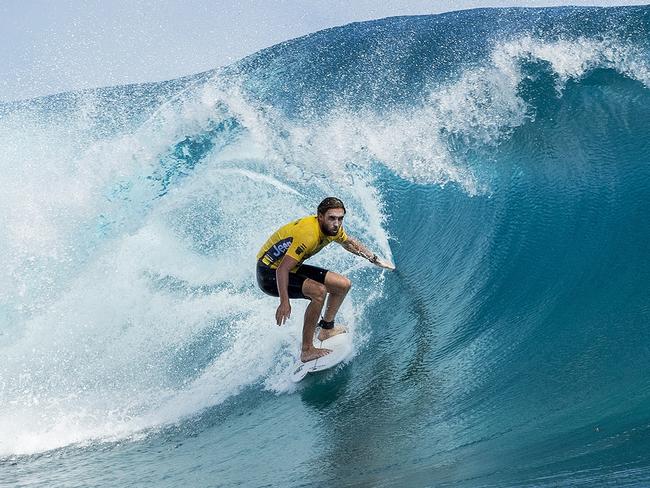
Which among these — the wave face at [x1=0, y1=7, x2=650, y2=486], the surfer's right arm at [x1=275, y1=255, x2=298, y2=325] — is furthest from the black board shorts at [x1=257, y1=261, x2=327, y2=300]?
the wave face at [x1=0, y1=7, x2=650, y2=486]

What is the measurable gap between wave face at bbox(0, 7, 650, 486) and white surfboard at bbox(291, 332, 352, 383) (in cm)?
13

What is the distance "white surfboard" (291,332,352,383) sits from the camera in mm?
6039

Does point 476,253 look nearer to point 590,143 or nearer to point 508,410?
point 590,143

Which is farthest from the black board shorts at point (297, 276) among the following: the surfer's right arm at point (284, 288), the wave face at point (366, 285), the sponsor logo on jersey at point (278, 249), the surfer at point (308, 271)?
the wave face at point (366, 285)

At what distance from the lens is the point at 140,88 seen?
38.8m

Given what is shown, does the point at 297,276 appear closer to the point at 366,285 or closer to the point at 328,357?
the point at 328,357

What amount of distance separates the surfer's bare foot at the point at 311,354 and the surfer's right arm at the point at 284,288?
75 cm

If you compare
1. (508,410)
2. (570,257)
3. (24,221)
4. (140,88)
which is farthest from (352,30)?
(508,410)

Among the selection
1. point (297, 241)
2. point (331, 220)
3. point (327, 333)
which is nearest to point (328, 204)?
point (331, 220)

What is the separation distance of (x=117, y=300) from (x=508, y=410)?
5.62m

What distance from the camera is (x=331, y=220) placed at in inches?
Answer: 218

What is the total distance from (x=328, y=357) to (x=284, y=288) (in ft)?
3.36

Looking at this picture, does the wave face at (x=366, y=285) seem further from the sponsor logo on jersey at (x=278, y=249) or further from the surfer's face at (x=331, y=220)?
the surfer's face at (x=331, y=220)

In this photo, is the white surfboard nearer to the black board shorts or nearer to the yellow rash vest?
the black board shorts
